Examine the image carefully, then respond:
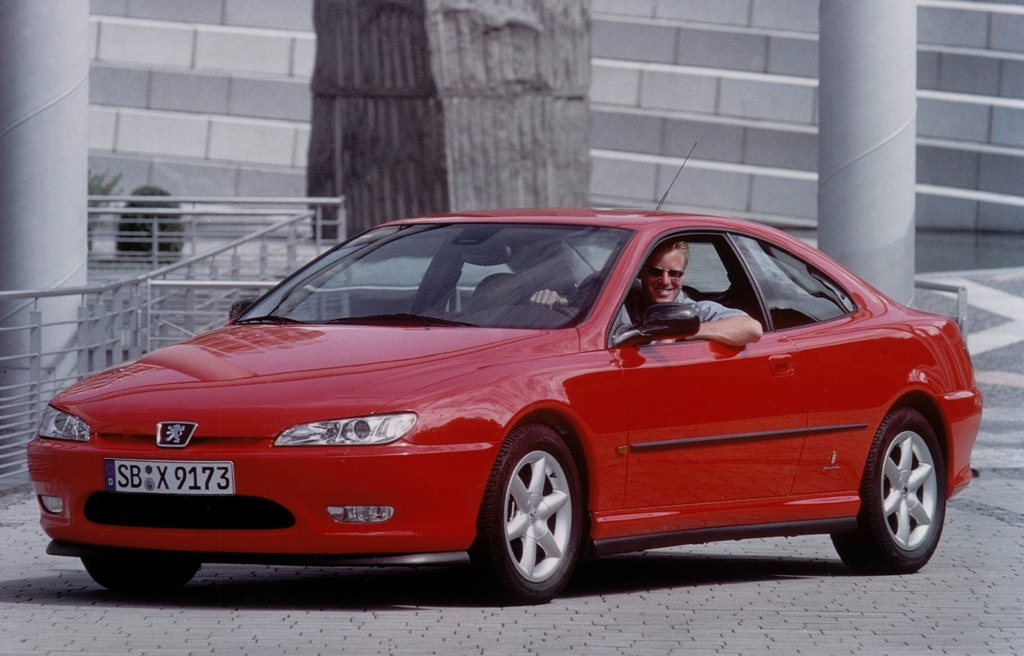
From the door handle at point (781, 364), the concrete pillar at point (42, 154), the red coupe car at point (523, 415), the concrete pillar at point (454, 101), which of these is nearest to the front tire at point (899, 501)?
the red coupe car at point (523, 415)

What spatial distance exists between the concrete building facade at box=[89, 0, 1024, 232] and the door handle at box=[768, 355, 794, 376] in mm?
24247

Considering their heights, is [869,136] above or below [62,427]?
above

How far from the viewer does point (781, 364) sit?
26.0 ft

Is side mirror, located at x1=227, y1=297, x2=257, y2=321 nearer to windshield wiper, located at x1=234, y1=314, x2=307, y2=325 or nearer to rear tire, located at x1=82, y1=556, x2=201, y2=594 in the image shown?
windshield wiper, located at x1=234, y1=314, x2=307, y2=325

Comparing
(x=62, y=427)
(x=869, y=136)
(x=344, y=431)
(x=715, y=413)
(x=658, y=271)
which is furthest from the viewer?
(x=869, y=136)

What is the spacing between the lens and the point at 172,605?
6977 millimetres

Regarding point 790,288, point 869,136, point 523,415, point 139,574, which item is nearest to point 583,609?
point 523,415

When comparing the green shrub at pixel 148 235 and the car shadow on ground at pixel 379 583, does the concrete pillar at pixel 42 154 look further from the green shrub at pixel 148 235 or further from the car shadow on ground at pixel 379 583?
the green shrub at pixel 148 235

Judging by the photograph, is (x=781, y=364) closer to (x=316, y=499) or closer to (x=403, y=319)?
(x=403, y=319)

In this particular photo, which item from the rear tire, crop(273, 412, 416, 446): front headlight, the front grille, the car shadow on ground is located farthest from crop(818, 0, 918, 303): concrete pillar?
the front grille

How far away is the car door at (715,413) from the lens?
7.31 metres

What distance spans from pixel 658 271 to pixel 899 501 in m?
1.60

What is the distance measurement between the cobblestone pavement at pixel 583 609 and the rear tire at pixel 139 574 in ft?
0.31

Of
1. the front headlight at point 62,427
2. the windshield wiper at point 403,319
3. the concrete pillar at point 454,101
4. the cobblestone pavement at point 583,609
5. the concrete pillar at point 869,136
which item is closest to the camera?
the cobblestone pavement at point 583,609
